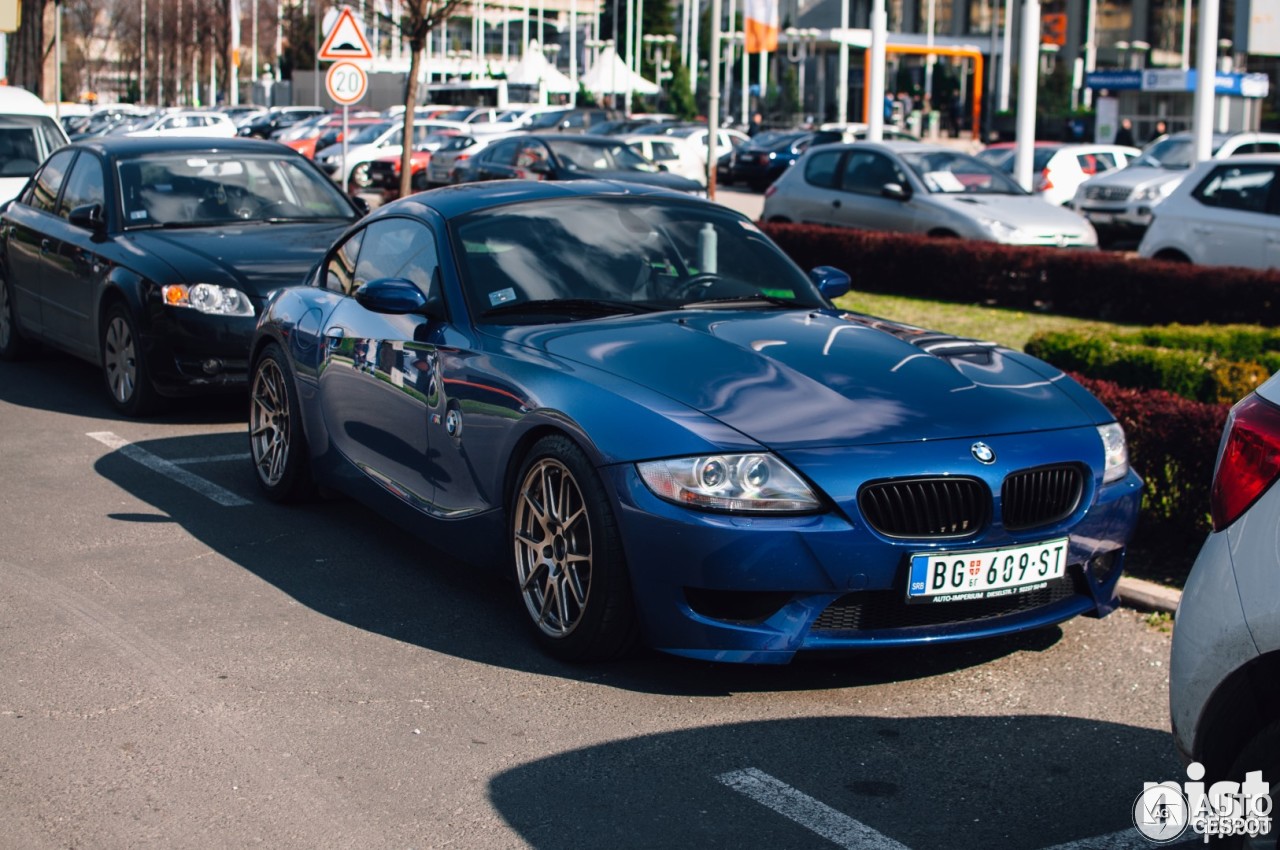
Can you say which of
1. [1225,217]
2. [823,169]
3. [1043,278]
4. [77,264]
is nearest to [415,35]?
[823,169]

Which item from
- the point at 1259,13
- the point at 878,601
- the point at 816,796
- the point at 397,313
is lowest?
the point at 816,796

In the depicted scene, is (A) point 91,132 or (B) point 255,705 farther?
(A) point 91,132

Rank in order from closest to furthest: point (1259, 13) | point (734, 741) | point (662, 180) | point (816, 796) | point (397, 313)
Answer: point (816, 796)
point (734, 741)
point (397, 313)
point (662, 180)
point (1259, 13)

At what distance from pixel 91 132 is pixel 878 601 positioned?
56.0 m

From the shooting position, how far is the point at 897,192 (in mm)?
19172

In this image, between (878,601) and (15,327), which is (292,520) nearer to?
(878,601)

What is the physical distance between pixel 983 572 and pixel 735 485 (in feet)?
2.57

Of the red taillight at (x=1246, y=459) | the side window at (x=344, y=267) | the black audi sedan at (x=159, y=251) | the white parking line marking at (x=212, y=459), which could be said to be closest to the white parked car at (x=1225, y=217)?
the black audi sedan at (x=159, y=251)

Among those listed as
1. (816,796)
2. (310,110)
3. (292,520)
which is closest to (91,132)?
(310,110)

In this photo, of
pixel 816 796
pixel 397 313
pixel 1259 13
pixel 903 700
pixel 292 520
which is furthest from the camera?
pixel 1259 13

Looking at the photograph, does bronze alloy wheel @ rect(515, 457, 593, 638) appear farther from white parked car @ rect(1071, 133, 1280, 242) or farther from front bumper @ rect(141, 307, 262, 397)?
white parked car @ rect(1071, 133, 1280, 242)

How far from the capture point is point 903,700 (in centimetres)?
504

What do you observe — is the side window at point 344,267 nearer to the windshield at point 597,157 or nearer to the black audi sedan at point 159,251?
the black audi sedan at point 159,251

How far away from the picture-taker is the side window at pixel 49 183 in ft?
37.3
